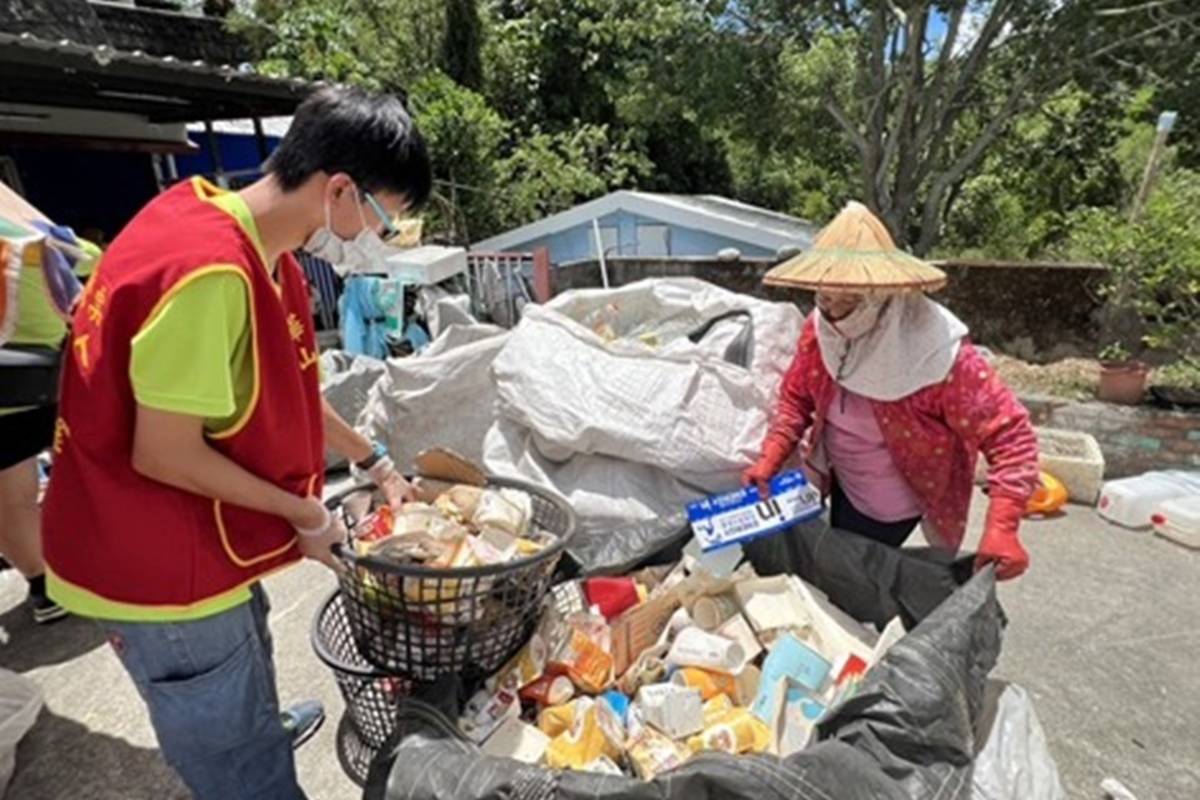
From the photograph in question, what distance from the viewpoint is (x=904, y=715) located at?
107 cm

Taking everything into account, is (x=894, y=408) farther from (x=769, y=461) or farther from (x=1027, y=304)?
(x=1027, y=304)

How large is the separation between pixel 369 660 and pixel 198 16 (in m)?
11.4

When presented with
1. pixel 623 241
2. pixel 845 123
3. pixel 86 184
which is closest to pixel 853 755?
pixel 845 123

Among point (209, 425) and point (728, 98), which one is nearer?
point (209, 425)

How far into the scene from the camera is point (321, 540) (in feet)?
3.57

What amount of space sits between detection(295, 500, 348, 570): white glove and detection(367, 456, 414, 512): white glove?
0.31 metres

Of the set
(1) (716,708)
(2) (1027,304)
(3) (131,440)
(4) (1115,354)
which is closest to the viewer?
(3) (131,440)

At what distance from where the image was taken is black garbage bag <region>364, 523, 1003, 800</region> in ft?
3.19

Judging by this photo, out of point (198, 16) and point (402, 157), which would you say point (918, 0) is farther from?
point (198, 16)

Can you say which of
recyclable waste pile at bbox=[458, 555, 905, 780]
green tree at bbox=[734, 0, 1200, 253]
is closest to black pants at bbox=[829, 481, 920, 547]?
recyclable waste pile at bbox=[458, 555, 905, 780]

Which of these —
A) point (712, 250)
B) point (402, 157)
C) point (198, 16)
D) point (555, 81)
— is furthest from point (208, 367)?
point (555, 81)

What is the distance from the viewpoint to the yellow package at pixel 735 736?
1.22 metres

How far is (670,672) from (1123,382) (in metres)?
3.30

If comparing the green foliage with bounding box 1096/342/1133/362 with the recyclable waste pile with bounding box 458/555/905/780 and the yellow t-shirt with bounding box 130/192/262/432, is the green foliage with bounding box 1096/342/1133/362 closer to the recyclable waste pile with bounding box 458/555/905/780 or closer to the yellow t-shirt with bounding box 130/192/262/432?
the recyclable waste pile with bounding box 458/555/905/780
